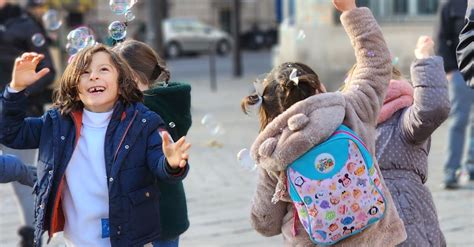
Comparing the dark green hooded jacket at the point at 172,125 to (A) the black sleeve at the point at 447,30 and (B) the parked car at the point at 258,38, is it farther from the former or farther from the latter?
(B) the parked car at the point at 258,38

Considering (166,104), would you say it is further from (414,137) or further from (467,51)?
(467,51)

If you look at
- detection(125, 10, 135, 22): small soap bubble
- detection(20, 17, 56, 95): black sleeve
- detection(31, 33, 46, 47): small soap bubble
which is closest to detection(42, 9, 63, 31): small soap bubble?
detection(20, 17, 56, 95): black sleeve

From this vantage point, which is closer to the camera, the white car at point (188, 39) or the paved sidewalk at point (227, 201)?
the paved sidewalk at point (227, 201)

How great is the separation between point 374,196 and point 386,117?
2.40 feet

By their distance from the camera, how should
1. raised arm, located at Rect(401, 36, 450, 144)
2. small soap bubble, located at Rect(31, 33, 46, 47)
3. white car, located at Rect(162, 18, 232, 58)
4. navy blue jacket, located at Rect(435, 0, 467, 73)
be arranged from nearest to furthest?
raised arm, located at Rect(401, 36, 450, 144), small soap bubble, located at Rect(31, 33, 46, 47), navy blue jacket, located at Rect(435, 0, 467, 73), white car, located at Rect(162, 18, 232, 58)

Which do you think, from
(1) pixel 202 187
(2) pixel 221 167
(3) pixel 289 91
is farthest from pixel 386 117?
(2) pixel 221 167

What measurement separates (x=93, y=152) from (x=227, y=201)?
4131 millimetres

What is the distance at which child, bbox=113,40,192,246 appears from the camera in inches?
170

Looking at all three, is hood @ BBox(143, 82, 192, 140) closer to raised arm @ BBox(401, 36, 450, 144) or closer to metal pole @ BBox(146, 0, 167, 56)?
raised arm @ BBox(401, 36, 450, 144)

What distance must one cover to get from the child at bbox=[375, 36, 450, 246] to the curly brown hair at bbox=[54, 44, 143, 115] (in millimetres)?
1047

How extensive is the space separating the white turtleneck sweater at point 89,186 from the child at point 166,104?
1.97 feet

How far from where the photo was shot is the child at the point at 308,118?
Answer: 3.50 m

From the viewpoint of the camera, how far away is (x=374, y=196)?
3529 mm

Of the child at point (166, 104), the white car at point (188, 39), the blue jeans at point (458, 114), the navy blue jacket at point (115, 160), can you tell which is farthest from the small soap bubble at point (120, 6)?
the white car at point (188, 39)
